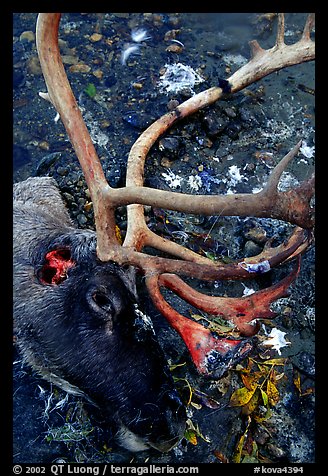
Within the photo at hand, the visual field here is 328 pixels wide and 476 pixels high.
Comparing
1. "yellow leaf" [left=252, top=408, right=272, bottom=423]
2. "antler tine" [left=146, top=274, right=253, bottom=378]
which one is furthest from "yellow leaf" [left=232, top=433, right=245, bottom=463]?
"antler tine" [left=146, top=274, right=253, bottom=378]

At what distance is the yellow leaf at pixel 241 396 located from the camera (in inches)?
136

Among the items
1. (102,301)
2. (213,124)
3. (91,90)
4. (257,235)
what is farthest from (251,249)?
(91,90)

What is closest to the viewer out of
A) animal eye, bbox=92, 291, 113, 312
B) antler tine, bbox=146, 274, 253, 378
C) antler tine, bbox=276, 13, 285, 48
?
animal eye, bbox=92, 291, 113, 312

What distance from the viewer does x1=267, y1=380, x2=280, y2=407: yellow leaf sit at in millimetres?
3490

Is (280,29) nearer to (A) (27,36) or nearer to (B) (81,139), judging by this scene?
(B) (81,139)

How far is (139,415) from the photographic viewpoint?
8.85 ft

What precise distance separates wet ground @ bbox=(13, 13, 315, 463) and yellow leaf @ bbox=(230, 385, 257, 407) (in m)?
0.03

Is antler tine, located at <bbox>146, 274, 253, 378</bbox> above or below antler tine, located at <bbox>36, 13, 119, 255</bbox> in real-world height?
below

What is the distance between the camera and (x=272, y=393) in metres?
3.51

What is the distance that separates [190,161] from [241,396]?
1997 millimetres

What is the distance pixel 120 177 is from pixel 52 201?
614 millimetres

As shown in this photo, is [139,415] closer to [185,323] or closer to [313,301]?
[185,323]

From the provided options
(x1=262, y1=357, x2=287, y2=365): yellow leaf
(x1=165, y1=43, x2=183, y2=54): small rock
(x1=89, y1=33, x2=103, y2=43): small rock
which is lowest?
(x1=262, y1=357, x2=287, y2=365): yellow leaf

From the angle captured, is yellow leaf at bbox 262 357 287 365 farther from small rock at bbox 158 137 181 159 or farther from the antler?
small rock at bbox 158 137 181 159
